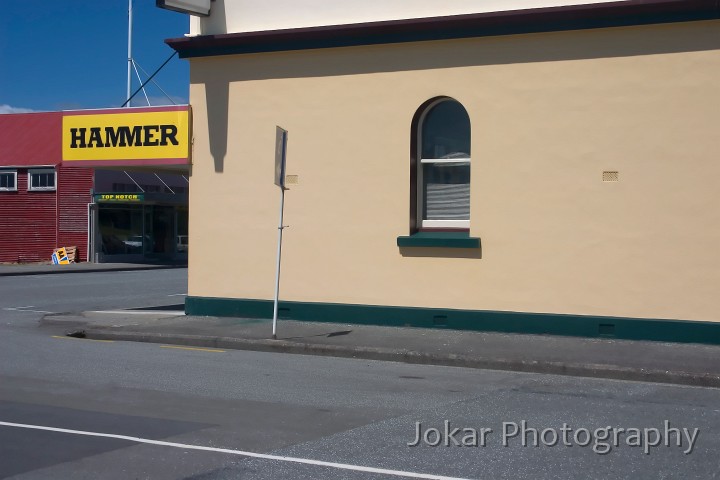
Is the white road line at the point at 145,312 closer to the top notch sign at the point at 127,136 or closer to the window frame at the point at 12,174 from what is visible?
the top notch sign at the point at 127,136

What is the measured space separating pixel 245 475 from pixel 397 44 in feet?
31.5

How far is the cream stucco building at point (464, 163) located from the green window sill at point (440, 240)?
0.12 feet

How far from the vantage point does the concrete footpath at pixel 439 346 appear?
11133 mm

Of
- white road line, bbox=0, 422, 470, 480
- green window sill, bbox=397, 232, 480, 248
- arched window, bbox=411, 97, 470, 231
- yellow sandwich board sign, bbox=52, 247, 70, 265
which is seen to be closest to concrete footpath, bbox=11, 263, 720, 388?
green window sill, bbox=397, 232, 480, 248

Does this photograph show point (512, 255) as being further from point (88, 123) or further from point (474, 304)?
point (88, 123)

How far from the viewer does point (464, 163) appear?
48.0 feet

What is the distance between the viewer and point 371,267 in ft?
48.9

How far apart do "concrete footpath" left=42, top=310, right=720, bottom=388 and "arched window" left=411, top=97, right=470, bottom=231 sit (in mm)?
1915

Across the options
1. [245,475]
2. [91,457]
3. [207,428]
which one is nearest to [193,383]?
[207,428]

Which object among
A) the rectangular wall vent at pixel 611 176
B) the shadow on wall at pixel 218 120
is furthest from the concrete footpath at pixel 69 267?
the rectangular wall vent at pixel 611 176

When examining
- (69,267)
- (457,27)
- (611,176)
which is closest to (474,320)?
(611,176)
